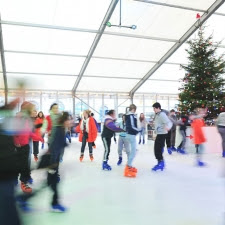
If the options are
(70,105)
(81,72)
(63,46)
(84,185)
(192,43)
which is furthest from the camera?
(70,105)

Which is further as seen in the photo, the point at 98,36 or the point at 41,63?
the point at 41,63

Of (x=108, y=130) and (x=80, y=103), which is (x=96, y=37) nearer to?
(x=108, y=130)

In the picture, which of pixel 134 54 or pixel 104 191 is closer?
pixel 104 191

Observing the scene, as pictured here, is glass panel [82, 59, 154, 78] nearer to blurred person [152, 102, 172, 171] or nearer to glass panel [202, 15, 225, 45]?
glass panel [202, 15, 225, 45]

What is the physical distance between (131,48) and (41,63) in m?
3.87

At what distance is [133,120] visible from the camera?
13.4 feet

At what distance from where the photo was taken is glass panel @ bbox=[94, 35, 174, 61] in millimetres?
9469

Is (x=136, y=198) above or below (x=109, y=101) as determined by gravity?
below

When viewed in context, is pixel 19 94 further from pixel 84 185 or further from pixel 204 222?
pixel 84 185

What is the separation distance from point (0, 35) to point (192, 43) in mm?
6420

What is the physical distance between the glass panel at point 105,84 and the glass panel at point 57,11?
166 inches

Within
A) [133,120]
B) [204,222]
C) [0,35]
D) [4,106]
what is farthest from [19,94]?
[0,35]

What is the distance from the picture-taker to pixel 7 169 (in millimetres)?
1151

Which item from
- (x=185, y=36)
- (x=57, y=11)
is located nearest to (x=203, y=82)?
(x=185, y=36)
